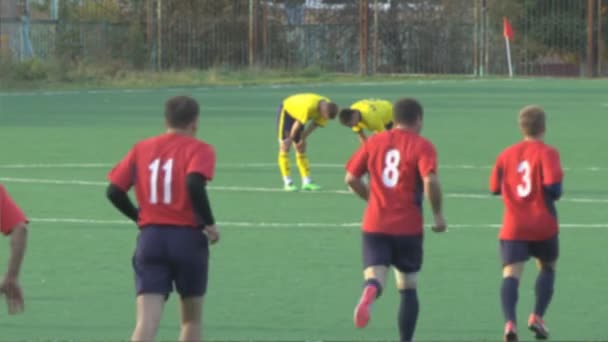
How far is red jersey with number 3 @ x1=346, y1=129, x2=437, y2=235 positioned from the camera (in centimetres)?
919

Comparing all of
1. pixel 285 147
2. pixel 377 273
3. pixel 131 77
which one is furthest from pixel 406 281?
pixel 131 77

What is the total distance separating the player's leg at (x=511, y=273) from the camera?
9.46 metres

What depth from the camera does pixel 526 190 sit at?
955 centimetres

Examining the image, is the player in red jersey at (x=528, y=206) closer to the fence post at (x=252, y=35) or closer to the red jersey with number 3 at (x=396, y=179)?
the red jersey with number 3 at (x=396, y=179)

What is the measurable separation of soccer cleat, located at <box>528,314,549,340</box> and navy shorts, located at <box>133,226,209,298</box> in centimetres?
242

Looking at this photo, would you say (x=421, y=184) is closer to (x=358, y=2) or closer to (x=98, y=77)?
(x=98, y=77)

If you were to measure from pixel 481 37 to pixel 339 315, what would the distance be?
3667 cm

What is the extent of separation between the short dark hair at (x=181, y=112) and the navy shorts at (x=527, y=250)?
2440 mm

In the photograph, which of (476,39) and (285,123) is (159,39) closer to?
(476,39)

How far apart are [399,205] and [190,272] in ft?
5.24

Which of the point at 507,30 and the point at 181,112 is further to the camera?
the point at 507,30

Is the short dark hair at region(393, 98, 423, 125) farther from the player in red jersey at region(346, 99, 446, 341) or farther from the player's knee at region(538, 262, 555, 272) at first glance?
the player's knee at region(538, 262, 555, 272)

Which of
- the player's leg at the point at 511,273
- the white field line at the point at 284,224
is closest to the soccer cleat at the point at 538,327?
the player's leg at the point at 511,273

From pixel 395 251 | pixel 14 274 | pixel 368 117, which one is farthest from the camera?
pixel 368 117
